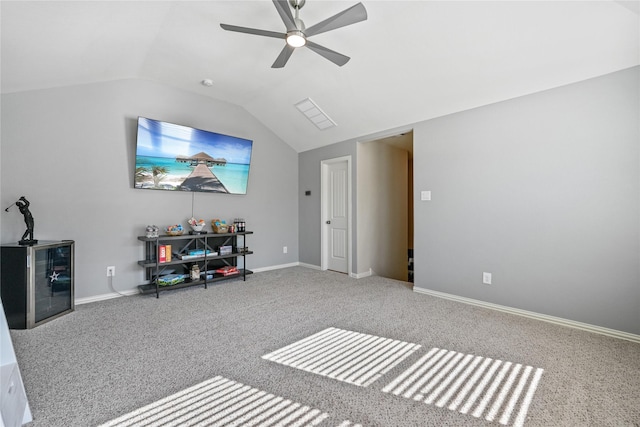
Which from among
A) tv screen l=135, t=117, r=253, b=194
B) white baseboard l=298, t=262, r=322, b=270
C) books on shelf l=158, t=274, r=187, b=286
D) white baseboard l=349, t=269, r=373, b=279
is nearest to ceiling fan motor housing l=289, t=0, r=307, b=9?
tv screen l=135, t=117, r=253, b=194

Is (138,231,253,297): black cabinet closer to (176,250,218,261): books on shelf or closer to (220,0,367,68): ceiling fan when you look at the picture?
(176,250,218,261): books on shelf

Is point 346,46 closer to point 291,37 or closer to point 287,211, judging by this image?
point 291,37

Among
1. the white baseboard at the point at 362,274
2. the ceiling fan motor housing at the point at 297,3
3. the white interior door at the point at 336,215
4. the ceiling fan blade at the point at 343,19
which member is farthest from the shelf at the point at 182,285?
the ceiling fan motor housing at the point at 297,3

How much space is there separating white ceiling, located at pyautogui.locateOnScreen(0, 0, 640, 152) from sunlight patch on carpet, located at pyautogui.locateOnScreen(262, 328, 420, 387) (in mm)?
2752

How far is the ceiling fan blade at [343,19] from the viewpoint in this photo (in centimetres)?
220

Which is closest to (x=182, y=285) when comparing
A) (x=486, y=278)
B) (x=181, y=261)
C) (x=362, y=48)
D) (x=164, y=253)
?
(x=181, y=261)

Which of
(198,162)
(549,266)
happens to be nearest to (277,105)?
(198,162)

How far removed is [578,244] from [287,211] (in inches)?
164

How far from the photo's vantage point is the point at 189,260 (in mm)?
3857

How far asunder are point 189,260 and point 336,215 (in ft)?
8.14

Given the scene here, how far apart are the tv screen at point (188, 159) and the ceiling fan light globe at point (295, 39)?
2.19 m

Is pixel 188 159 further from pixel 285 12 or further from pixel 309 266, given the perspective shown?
pixel 309 266

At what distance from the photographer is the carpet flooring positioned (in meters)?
1.51

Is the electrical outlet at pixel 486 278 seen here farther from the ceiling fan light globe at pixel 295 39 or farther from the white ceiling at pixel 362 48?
the ceiling fan light globe at pixel 295 39
